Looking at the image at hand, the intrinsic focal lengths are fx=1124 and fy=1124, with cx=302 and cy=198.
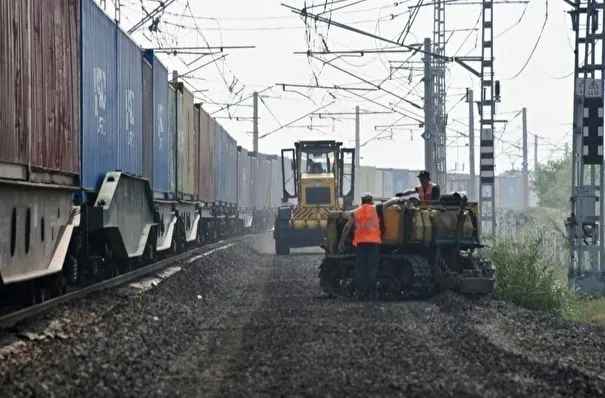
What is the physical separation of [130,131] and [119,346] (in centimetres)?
910

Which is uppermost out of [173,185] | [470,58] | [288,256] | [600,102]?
[470,58]

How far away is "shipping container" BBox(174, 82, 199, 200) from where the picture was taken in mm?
26484

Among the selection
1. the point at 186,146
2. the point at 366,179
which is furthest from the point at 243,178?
the point at 366,179

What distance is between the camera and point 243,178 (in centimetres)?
4828

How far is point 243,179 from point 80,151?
33.2m

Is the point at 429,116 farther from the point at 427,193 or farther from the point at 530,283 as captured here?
the point at 427,193

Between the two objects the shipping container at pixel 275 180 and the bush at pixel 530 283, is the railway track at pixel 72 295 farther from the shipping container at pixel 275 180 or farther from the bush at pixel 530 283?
the shipping container at pixel 275 180

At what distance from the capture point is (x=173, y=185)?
82.7ft

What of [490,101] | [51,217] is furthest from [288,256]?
[51,217]

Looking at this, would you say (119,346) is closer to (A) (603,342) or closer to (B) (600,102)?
(A) (603,342)

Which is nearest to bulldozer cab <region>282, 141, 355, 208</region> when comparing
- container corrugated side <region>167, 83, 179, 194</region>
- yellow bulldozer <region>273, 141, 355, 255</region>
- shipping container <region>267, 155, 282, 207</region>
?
yellow bulldozer <region>273, 141, 355, 255</region>

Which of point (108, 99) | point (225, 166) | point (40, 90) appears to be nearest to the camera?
point (40, 90)

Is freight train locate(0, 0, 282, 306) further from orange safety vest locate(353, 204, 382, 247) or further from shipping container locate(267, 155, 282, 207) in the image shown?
shipping container locate(267, 155, 282, 207)

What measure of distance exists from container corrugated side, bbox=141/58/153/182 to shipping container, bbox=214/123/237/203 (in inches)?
553
